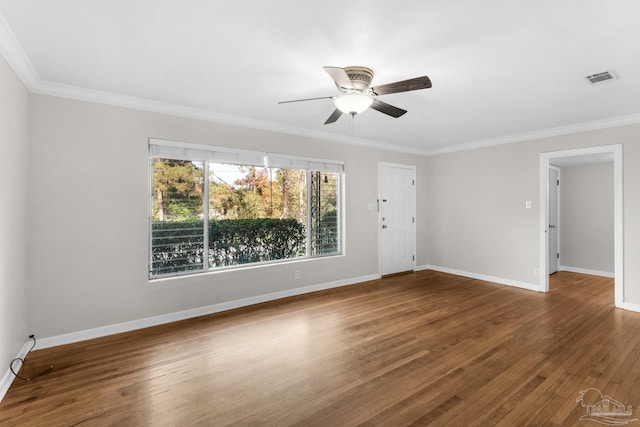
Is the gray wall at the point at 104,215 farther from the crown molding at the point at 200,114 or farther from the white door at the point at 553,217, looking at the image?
the white door at the point at 553,217

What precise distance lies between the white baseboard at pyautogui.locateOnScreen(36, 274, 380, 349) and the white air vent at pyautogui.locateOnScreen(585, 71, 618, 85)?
3.91 m

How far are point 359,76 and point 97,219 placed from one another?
9.50ft

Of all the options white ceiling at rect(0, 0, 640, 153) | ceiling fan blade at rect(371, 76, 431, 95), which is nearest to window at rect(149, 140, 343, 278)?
white ceiling at rect(0, 0, 640, 153)

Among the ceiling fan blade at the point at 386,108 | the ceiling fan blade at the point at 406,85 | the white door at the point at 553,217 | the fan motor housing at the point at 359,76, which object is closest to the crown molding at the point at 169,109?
the ceiling fan blade at the point at 386,108

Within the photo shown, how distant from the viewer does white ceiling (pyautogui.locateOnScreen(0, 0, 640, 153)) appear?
1836 mm

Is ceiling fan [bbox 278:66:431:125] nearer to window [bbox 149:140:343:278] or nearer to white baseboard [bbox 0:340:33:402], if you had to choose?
window [bbox 149:140:343:278]

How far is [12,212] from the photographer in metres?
2.43

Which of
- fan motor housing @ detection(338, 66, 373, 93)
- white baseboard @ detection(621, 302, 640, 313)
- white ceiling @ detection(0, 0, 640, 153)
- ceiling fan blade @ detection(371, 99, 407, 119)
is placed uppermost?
white ceiling @ detection(0, 0, 640, 153)

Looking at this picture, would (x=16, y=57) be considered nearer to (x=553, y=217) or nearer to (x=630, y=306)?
(x=630, y=306)

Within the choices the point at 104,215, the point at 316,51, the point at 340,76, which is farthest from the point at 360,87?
the point at 104,215

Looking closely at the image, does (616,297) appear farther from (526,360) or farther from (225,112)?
(225,112)

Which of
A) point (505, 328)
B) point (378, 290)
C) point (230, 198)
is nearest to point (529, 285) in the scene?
point (505, 328)

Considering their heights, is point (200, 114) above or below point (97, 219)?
above

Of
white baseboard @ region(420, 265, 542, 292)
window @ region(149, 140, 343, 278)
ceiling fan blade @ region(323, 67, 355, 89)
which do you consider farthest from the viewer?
white baseboard @ region(420, 265, 542, 292)
